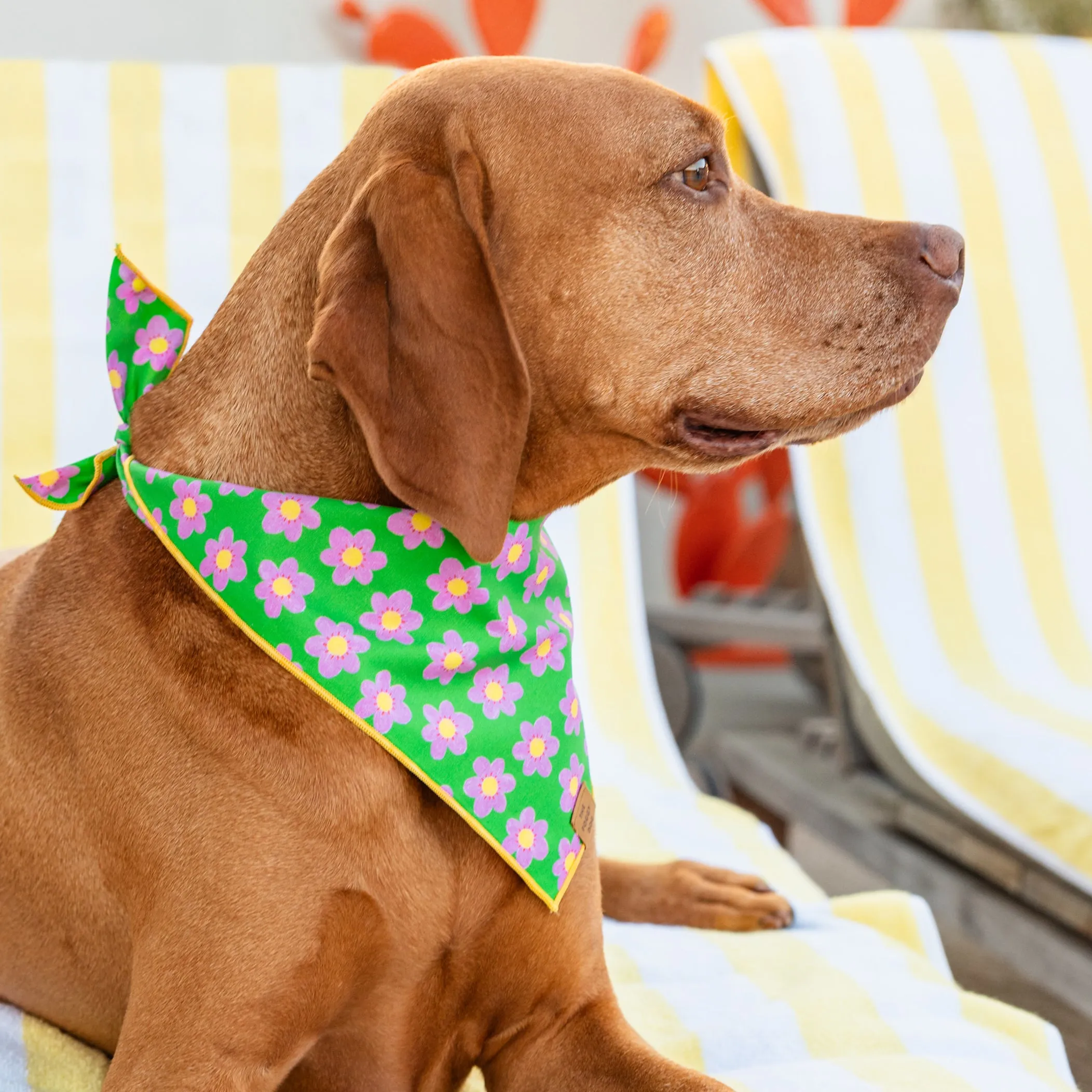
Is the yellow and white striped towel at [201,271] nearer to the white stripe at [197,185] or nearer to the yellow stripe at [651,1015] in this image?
the white stripe at [197,185]

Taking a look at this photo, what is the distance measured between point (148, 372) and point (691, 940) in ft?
2.81

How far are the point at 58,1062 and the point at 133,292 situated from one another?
0.67 meters

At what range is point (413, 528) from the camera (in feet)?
3.58

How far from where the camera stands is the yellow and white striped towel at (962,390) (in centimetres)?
229

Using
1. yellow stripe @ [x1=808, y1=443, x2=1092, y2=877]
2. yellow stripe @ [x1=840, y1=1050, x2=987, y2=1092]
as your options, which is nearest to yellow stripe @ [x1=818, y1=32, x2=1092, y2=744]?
yellow stripe @ [x1=808, y1=443, x2=1092, y2=877]

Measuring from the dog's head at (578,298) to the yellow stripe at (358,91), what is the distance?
4.43ft

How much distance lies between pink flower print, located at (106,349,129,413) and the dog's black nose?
74 centimetres

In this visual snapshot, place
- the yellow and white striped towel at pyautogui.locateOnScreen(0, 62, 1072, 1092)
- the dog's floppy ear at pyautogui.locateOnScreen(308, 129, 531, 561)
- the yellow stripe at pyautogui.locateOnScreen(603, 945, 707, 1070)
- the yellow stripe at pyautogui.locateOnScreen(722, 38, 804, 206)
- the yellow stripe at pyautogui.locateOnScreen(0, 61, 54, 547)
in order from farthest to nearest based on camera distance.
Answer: the yellow stripe at pyautogui.locateOnScreen(722, 38, 804, 206) < the yellow stripe at pyautogui.locateOnScreen(0, 61, 54, 547) < the yellow and white striped towel at pyautogui.locateOnScreen(0, 62, 1072, 1092) < the yellow stripe at pyautogui.locateOnScreen(603, 945, 707, 1070) < the dog's floppy ear at pyautogui.locateOnScreen(308, 129, 531, 561)

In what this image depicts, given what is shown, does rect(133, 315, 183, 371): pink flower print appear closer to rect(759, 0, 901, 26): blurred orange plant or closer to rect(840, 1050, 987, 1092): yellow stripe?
rect(840, 1050, 987, 1092): yellow stripe

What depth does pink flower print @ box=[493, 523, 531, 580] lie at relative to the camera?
1162 millimetres

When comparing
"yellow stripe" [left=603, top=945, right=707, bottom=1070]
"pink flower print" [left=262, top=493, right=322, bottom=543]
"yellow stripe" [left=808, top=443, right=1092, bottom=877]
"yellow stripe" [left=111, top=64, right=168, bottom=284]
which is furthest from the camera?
"yellow stripe" [left=111, top=64, right=168, bottom=284]

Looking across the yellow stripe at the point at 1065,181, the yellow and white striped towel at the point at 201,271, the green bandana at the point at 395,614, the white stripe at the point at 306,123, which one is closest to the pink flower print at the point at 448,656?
the green bandana at the point at 395,614

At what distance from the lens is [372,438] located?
3.11 ft

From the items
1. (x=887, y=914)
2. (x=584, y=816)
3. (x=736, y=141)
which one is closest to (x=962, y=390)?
(x=736, y=141)
